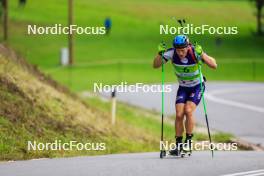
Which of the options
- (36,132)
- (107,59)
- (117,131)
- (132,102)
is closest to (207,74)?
(107,59)

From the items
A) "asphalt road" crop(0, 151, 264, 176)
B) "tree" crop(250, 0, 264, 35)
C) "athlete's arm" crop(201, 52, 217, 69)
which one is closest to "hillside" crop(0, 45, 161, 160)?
"asphalt road" crop(0, 151, 264, 176)

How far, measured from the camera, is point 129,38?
85188 mm

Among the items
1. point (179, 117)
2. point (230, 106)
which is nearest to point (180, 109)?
point (179, 117)

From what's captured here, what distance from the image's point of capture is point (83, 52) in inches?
2977

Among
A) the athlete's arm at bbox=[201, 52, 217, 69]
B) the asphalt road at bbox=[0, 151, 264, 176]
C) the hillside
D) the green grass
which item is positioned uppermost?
the green grass

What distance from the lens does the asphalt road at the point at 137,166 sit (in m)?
13.6

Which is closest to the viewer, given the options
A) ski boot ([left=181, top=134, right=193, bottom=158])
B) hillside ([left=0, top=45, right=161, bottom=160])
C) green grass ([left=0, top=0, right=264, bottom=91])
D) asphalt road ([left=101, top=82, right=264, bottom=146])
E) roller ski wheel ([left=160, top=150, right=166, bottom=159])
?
roller ski wheel ([left=160, top=150, right=166, bottom=159])

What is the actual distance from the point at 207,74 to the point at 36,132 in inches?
1780

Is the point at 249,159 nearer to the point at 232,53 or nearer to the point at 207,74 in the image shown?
the point at 207,74

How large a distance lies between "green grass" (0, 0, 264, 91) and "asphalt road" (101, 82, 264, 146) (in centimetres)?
798

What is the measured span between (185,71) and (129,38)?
69506 mm

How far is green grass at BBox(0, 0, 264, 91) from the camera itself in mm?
62531

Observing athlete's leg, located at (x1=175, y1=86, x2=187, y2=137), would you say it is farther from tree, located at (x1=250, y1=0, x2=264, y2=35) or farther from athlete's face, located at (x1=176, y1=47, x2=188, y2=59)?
Answer: tree, located at (x1=250, y1=0, x2=264, y2=35)

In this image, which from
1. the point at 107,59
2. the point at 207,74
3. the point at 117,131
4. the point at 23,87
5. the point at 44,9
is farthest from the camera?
the point at 44,9
